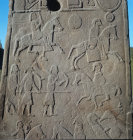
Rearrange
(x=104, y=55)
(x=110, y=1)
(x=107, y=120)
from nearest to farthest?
(x=107, y=120)
(x=104, y=55)
(x=110, y=1)

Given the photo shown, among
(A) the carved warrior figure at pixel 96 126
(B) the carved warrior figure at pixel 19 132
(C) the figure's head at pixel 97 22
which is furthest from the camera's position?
(C) the figure's head at pixel 97 22

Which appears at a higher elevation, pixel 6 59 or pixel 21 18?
pixel 21 18

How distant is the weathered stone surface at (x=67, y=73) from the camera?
9.75 feet

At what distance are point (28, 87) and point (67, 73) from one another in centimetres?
76

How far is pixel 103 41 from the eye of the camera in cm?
319

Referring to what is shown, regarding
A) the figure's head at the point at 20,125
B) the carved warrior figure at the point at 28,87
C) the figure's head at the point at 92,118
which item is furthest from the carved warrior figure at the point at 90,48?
the figure's head at the point at 20,125

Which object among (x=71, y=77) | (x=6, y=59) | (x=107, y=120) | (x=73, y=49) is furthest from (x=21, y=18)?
(x=107, y=120)

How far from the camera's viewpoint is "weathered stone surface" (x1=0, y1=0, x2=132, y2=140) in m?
2.97

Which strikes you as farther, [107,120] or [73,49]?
[73,49]

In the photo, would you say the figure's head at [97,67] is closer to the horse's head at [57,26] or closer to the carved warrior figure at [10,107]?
the horse's head at [57,26]

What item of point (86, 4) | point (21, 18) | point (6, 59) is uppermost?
point (86, 4)

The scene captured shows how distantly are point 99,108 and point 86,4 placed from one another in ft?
6.59

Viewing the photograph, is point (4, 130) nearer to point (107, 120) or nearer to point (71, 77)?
point (71, 77)

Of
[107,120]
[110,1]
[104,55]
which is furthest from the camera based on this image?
[110,1]
